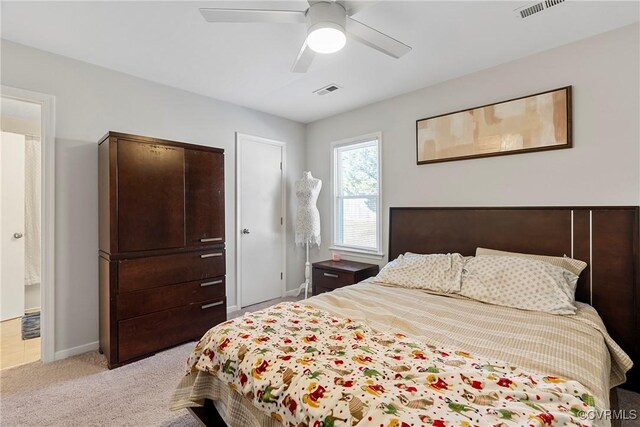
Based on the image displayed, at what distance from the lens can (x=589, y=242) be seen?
2.23 metres

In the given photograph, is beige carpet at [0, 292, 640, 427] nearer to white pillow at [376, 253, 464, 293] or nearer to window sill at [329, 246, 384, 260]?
white pillow at [376, 253, 464, 293]

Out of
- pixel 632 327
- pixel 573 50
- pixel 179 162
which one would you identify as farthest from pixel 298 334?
pixel 573 50

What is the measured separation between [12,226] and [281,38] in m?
4.00

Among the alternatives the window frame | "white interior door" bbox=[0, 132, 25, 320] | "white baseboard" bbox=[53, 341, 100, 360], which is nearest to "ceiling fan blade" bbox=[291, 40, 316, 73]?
the window frame

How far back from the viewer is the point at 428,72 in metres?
2.85

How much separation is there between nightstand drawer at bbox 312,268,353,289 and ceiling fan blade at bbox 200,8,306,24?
8.10ft

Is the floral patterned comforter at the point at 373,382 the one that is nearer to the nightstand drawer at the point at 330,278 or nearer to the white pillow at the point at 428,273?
the white pillow at the point at 428,273

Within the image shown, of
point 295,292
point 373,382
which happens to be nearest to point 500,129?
point 373,382

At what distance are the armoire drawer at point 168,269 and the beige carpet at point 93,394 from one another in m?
0.65

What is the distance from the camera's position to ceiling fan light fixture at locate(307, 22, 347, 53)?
1679mm

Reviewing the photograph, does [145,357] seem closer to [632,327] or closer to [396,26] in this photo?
[396,26]

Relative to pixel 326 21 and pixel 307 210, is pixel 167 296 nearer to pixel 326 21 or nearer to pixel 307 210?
pixel 307 210

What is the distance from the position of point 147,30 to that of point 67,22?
523 mm

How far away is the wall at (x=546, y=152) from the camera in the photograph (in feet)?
7.07
